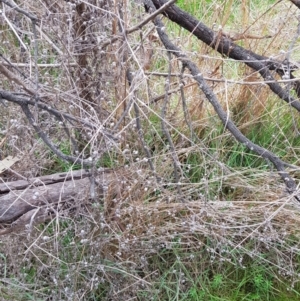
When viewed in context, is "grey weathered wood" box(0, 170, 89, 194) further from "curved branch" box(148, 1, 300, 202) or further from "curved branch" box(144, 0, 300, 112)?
"curved branch" box(144, 0, 300, 112)

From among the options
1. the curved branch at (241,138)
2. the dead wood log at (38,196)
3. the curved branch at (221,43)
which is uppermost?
the curved branch at (221,43)

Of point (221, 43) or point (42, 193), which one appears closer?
point (42, 193)

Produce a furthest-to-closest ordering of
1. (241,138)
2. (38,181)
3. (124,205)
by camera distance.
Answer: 1. (124,205)
2. (38,181)
3. (241,138)

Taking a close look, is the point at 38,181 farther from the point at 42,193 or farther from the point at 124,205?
the point at 124,205

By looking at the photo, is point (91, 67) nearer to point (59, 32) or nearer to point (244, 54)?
point (59, 32)

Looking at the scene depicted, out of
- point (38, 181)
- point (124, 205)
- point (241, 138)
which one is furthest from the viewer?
point (124, 205)

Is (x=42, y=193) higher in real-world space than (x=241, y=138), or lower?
lower

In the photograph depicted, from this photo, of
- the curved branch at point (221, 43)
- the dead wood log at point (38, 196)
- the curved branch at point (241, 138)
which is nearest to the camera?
the curved branch at point (241, 138)

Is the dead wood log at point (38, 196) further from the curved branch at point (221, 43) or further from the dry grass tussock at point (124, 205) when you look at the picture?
the curved branch at point (221, 43)

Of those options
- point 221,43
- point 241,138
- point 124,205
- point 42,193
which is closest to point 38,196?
point 42,193

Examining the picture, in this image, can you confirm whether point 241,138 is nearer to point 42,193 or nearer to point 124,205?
point 124,205

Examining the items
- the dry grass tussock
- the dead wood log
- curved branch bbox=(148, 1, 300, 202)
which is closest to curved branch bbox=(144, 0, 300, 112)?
the dry grass tussock

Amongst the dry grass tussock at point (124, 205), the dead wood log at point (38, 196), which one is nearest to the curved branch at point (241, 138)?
the dry grass tussock at point (124, 205)

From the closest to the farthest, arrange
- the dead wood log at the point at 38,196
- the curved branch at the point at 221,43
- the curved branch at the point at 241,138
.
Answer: the curved branch at the point at 241,138, the dead wood log at the point at 38,196, the curved branch at the point at 221,43
